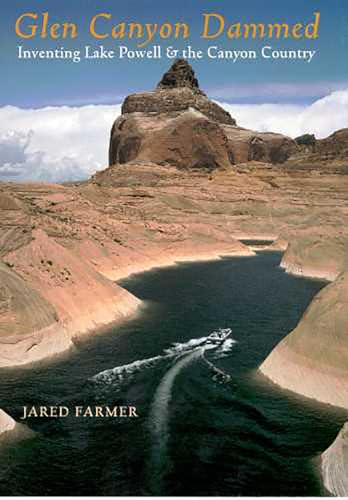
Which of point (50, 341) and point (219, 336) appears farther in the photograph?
point (219, 336)

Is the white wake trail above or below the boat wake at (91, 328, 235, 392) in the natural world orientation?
below

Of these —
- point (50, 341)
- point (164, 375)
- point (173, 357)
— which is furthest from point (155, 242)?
point (164, 375)

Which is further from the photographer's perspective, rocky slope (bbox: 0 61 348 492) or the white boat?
the white boat

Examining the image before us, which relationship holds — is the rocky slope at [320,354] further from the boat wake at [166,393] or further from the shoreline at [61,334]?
the shoreline at [61,334]

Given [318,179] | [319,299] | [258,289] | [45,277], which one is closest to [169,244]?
[258,289]

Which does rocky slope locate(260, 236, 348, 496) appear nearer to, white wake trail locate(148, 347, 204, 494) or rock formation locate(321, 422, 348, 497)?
white wake trail locate(148, 347, 204, 494)

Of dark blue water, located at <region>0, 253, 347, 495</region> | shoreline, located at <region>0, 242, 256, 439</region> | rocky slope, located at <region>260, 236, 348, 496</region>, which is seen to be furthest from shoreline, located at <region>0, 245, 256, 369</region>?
rocky slope, located at <region>260, 236, 348, 496</region>

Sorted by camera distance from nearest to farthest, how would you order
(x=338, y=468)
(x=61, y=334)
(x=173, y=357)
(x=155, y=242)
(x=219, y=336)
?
(x=338, y=468) → (x=173, y=357) → (x=61, y=334) → (x=219, y=336) → (x=155, y=242)

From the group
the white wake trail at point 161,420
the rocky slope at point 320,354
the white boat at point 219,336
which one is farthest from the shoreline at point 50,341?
the rocky slope at point 320,354

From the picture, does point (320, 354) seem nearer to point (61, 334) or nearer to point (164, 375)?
point (164, 375)
